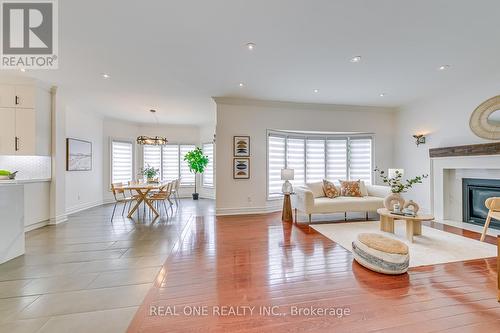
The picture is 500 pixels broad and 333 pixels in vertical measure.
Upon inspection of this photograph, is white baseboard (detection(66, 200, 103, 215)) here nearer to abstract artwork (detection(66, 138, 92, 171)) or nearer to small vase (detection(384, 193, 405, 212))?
abstract artwork (detection(66, 138, 92, 171))

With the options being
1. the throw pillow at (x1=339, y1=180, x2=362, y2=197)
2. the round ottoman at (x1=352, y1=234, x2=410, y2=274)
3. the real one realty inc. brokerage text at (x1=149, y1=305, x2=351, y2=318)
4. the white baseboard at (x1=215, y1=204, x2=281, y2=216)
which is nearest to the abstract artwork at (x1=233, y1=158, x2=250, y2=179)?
the white baseboard at (x1=215, y1=204, x2=281, y2=216)

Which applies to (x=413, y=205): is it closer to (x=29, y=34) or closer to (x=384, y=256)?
(x=384, y=256)

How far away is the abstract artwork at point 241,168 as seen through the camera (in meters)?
5.59

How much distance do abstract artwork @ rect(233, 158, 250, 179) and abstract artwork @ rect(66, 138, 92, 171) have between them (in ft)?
14.2

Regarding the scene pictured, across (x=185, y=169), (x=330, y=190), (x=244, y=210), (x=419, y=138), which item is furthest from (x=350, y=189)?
(x=185, y=169)

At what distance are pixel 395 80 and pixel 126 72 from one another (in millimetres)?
5157

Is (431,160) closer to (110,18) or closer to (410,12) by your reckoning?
(410,12)

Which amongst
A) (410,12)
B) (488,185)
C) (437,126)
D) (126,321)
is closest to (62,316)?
(126,321)

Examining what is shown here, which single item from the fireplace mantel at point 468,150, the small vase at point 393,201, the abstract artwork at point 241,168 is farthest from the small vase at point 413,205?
the abstract artwork at point 241,168

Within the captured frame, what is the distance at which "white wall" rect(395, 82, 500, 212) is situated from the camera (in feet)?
15.0

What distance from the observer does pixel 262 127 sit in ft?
19.0

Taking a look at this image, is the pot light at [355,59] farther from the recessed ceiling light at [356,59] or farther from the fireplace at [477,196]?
the fireplace at [477,196]

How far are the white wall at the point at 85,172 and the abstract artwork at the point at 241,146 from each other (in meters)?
4.38

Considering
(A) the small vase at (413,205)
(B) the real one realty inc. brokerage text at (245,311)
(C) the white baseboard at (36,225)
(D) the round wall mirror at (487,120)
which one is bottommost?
(B) the real one realty inc. brokerage text at (245,311)
